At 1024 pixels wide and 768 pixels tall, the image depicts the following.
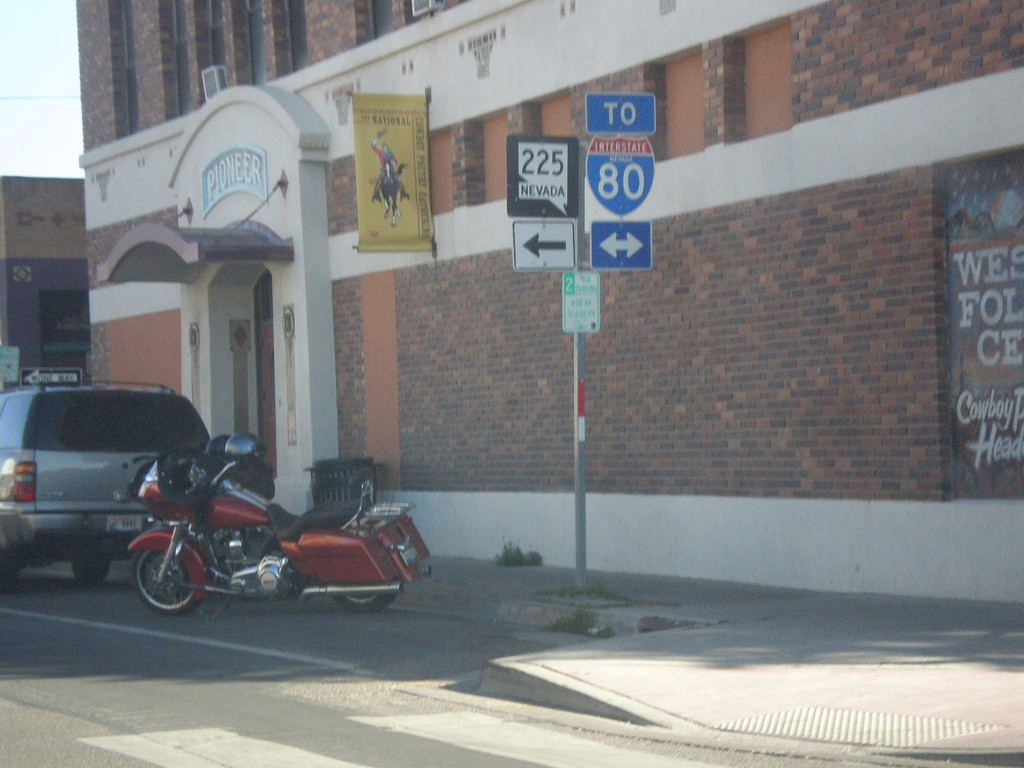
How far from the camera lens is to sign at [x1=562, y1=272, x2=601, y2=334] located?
40.4ft

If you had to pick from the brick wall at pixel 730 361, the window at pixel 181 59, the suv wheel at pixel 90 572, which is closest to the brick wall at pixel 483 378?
the brick wall at pixel 730 361

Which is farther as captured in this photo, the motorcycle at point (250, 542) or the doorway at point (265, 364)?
the doorway at point (265, 364)

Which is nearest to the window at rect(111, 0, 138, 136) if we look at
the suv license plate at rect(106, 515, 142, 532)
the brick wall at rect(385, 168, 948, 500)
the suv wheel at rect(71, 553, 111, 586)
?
the brick wall at rect(385, 168, 948, 500)

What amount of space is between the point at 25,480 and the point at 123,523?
982 mm

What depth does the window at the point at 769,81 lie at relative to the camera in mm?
13461

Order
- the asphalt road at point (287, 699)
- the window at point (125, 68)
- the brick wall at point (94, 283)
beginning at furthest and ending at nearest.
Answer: the brick wall at point (94, 283)
the window at point (125, 68)
the asphalt road at point (287, 699)

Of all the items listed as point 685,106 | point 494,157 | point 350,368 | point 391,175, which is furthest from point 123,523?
point 685,106

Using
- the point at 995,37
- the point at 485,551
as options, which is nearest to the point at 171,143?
the point at 485,551

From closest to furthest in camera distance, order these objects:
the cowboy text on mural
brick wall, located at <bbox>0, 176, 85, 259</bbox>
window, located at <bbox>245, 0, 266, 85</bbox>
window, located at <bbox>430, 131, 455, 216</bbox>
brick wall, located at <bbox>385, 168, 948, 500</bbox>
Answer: the cowboy text on mural
brick wall, located at <bbox>385, 168, 948, 500</bbox>
window, located at <bbox>430, 131, 455, 216</bbox>
window, located at <bbox>245, 0, 266, 85</bbox>
brick wall, located at <bbox>0, 176, 85, 259</bbox>

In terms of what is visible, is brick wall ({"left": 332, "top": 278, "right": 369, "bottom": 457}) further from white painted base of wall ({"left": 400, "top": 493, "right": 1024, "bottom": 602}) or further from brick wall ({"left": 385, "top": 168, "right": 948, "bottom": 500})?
white painted base of wall ({"left": 400, "top": 493, "right": 1024, "bottom": 602})

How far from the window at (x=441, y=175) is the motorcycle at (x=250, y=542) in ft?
17.5

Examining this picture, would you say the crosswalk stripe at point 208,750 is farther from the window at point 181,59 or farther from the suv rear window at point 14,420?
the window at point 181,59

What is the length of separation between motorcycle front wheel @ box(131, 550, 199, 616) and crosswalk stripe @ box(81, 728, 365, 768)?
4.71 meters

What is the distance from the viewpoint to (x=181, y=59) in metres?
23.6
